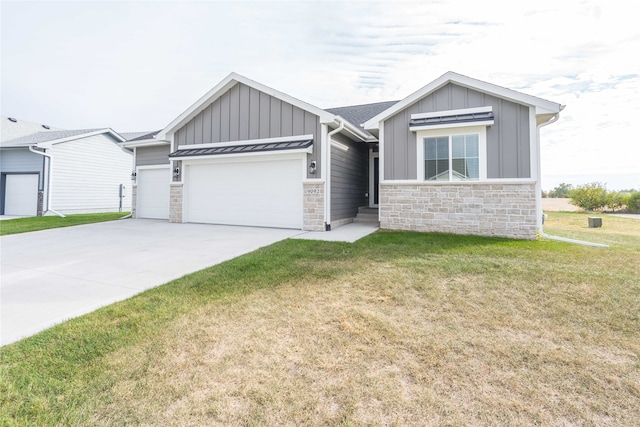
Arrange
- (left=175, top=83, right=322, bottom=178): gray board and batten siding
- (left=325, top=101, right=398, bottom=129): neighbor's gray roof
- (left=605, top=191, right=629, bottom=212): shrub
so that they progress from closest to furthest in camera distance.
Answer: (left=175, top=83, right=322, bottom=178): gray board and batten siding, (left=325, top=101, right=398, bottom=129): neighbor's gray roof, (left=605, top=191, right=629, bottom=212): shrub

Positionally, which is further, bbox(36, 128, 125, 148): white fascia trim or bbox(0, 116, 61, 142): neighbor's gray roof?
bbox(0, 116, 61, 142): neighbor's gray roof

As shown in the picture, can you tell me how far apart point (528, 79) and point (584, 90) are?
2012mm

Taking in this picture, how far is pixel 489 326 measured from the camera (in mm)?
2854

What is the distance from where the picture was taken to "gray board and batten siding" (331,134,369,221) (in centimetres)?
943

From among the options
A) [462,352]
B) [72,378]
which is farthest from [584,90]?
[72,378]

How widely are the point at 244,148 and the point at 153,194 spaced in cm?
574

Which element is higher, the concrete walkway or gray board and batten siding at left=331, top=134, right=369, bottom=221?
gray board and batten siding at left=331, top=134, right=369, bottom=221

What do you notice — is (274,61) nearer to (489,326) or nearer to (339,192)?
(339,192)

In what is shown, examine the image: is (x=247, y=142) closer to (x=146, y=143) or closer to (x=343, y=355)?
(x=146, y=143)

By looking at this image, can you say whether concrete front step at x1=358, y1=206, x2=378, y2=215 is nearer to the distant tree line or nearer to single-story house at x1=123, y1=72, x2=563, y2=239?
single-story house at x1=123, y1=72, x2=563, y2=239

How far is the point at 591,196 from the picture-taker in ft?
60.5

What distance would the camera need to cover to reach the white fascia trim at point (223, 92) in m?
8.68

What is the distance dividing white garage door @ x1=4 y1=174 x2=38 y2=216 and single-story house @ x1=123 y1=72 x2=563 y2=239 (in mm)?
8608

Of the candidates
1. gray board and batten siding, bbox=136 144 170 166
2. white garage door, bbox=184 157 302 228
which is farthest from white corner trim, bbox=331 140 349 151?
gray board and batten siding, bbox=136 144 170 166
